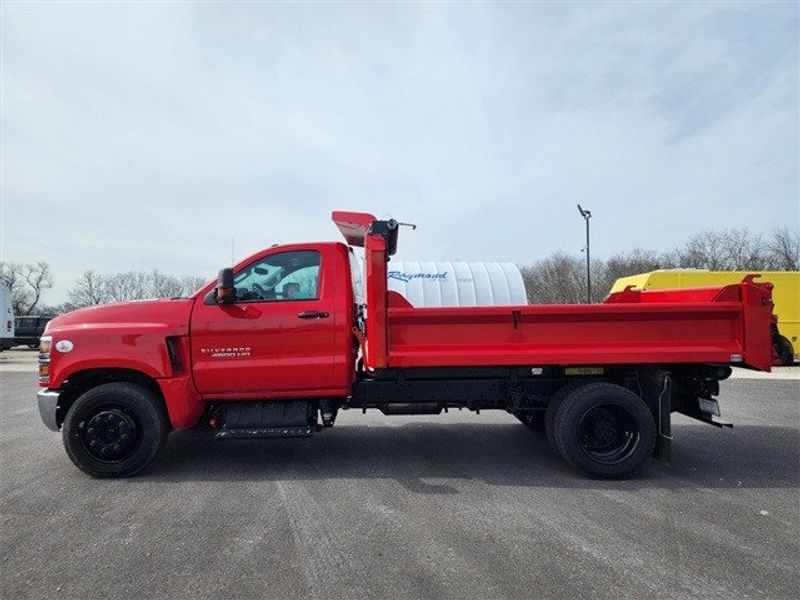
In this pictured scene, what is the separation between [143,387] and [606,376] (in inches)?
184

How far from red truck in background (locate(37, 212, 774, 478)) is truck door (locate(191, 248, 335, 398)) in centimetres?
1

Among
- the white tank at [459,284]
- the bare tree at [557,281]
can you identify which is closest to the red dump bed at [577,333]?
the white tank at [459,284]

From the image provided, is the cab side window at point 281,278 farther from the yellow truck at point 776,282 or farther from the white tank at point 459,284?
the yellow truck at point 776,282

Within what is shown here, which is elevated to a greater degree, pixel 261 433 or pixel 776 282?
pixel 776 282

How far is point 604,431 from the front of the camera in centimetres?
503

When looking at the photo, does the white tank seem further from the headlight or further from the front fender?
the headlight

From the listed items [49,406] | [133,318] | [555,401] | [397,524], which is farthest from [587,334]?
[49,406]

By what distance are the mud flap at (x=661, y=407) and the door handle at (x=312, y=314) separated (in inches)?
131

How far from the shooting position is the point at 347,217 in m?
5.33

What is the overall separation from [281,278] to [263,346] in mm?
725

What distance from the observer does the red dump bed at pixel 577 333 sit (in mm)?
4887

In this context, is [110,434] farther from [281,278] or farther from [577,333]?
[577,333]

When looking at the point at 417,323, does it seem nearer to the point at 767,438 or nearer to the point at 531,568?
the point at 531,568

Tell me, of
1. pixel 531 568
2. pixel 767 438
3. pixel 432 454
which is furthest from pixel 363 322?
pixel 767 438
